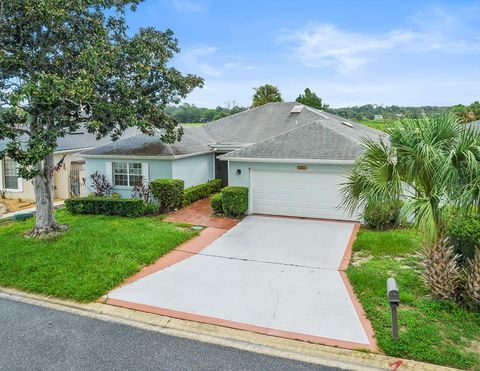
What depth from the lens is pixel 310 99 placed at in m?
40.8

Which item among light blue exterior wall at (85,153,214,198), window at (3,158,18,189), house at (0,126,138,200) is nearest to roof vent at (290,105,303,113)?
light blue exterior wall at (85,153,214,198)

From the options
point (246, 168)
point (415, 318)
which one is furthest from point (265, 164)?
point (415, 318)

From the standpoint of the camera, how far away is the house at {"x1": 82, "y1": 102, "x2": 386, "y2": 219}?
564 inches

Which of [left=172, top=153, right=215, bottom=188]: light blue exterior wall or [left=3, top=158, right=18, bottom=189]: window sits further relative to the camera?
[left=3, top=158, right=18, bottom=189]: window

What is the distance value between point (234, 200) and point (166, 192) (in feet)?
10.6

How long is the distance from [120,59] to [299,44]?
1387 centimetres

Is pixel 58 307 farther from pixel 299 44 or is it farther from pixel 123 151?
pixel 299 44

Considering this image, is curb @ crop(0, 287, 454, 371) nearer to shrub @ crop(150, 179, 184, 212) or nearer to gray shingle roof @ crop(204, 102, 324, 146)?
shrub @ crop(150, 179, 184, 212)

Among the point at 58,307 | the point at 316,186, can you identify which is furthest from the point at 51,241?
the point at 316,186

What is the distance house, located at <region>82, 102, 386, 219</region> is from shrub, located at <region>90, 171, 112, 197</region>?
0.29 meters

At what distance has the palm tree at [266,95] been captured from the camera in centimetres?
3788

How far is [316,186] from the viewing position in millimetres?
14492

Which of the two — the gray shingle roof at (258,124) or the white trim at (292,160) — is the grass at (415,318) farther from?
the gray shingle roof at (258,124)

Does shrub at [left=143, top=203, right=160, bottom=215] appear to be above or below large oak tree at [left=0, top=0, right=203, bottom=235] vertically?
below
